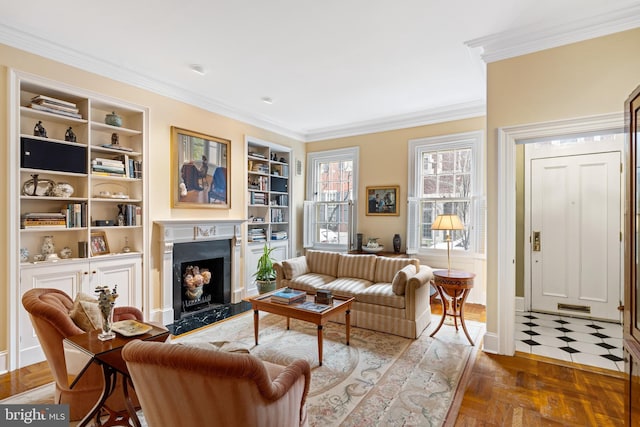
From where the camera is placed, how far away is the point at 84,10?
255 cm

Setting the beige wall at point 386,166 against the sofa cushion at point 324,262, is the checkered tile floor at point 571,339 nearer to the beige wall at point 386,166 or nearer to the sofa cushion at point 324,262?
the beige wall at point 386,166

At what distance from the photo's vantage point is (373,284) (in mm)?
4121

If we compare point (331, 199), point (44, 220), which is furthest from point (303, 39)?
point (331, 199)

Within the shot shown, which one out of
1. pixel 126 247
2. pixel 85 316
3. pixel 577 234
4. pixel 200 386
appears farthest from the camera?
pixel 577 234

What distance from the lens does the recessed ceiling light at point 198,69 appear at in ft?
11.6

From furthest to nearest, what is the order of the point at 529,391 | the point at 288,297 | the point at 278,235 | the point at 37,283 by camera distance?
the point at 278,235, the point at 288,297, the point at 37,283, the point at 529,391

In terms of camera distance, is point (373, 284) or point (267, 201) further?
point (267, 201)

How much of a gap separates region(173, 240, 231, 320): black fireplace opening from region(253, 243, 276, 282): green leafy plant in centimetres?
49

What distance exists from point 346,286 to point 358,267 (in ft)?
1.60

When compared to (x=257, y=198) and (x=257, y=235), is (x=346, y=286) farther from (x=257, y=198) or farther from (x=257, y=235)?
(x=257, y=198)

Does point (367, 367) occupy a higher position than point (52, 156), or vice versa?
point (52, 156)

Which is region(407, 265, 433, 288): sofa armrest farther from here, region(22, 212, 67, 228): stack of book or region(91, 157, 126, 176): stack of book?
region(22, 212, 67, 228): stack of book

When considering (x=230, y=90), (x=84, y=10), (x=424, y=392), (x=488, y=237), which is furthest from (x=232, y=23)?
(x=424, y=392)

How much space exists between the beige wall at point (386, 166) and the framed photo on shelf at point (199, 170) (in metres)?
2.40
